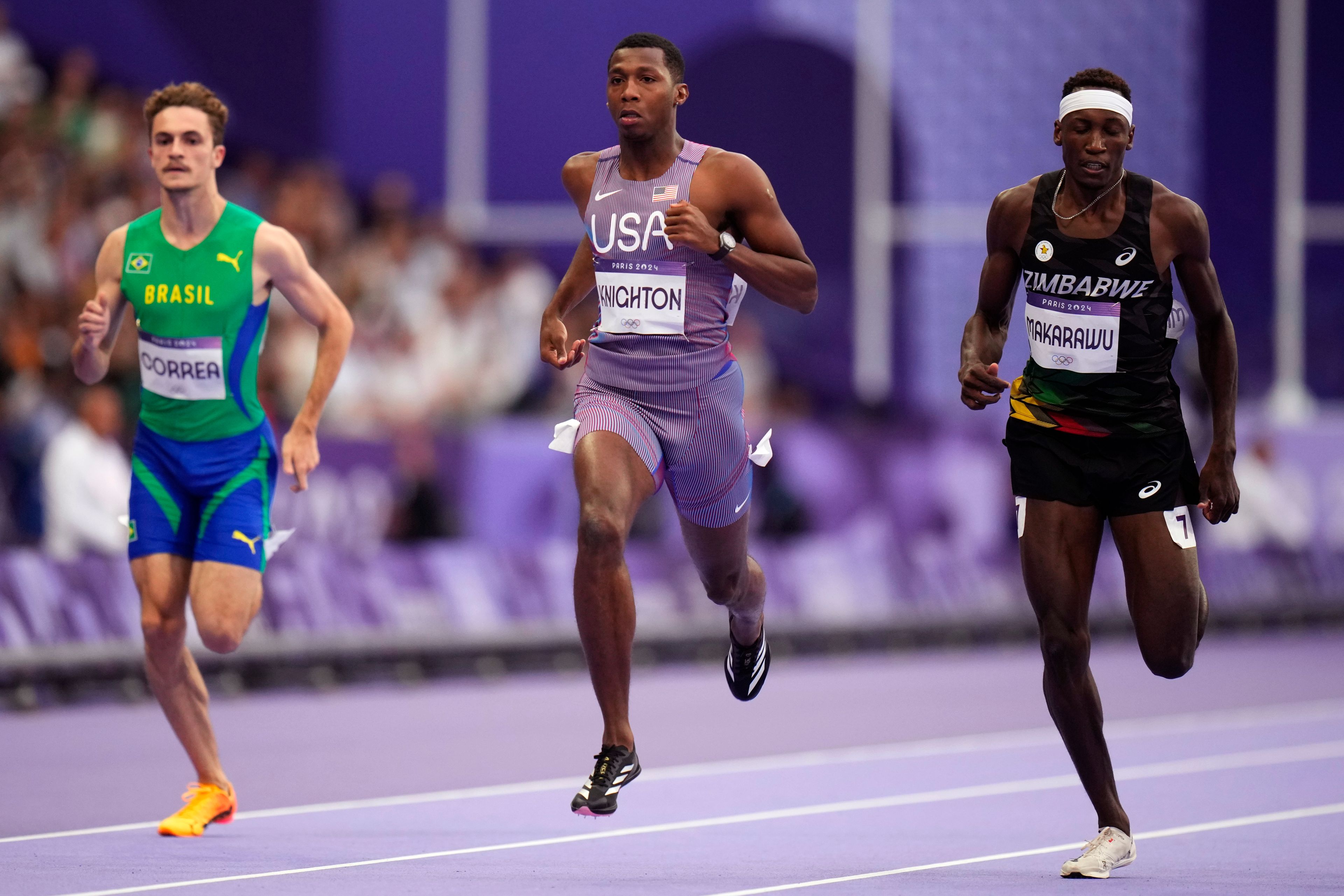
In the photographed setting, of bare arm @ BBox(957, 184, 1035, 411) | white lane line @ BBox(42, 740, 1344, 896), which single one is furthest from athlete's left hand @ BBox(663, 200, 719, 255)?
white lane line @ BBox(42, 740, 1344, 896)

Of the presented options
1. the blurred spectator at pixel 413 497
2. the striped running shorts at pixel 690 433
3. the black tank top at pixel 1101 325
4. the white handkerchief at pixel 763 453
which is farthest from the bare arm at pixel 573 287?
the blurred spectator at pixel 413 497

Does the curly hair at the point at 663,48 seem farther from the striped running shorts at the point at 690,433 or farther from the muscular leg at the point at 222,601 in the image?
the muscular leg at the point at 222,601

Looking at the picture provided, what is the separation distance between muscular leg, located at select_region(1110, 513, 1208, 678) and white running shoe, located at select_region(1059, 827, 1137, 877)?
567 mm

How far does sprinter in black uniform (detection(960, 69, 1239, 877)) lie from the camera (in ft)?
22.7

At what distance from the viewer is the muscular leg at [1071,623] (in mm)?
7000

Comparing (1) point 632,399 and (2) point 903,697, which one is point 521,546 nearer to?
(2) point 903,697

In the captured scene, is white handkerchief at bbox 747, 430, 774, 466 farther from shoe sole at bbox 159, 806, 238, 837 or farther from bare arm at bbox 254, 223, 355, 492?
shoe sole at bbox 159, 806, 238, 837

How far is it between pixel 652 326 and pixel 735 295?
39 centimetres

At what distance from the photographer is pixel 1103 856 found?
694 centimetres

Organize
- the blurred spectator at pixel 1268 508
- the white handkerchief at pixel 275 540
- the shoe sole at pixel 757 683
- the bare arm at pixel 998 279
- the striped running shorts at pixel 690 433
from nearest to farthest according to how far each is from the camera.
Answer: the bare arm at pixel 998 279
the striped running shorts at pixel 690 433
the white handkerchief at pixel 275 540
the shoe sole at pixel 757 683
the blurred spectator at pixel 1268 508

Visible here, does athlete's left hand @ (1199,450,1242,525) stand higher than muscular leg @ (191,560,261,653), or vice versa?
athlete's left hand @ (1199,450,1242,525)

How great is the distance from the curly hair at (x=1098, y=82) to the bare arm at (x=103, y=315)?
3540 mm

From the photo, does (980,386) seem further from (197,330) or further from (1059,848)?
(197,330)

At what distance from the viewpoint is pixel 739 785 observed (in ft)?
31.7
